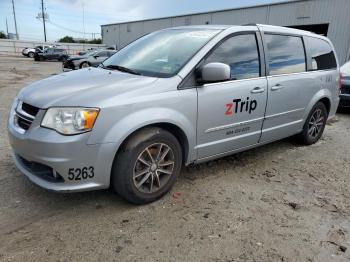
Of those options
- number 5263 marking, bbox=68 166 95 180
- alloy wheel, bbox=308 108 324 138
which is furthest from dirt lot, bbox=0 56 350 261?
alloy wheel, bbox=308 108 324 138

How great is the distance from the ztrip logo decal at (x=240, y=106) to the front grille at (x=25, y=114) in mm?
1964

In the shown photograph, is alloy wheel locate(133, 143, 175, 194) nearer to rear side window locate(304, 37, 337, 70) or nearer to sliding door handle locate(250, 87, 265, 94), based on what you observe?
sliding door handle locate(250, 87, 265, 94)

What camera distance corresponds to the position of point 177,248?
259 centimetres

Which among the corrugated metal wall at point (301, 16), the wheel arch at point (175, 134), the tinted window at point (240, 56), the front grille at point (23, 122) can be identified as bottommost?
the wheel arch at point (175, 134)

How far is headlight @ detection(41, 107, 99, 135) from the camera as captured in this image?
8.86 feet

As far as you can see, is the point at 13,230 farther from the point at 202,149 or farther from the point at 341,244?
the point at 341,244

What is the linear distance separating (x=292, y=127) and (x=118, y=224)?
119 inches

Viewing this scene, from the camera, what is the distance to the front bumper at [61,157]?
2.68m

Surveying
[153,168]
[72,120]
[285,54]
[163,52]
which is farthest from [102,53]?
[72,120]

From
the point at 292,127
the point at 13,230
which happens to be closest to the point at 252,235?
the point at 13,230

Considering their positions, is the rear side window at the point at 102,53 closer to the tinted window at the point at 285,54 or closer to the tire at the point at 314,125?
the tire at the point at 314,125

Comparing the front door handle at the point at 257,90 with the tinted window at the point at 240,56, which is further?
the front door handle at the point at 257,90

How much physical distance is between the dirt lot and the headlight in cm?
85

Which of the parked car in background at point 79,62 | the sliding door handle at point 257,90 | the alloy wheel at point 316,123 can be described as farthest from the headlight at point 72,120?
the parked car in background at point 79,62
